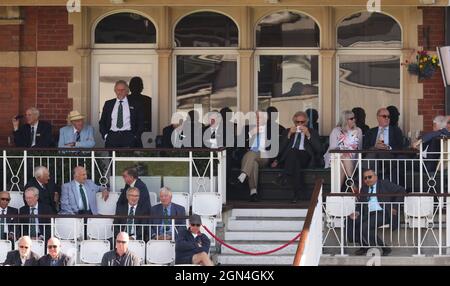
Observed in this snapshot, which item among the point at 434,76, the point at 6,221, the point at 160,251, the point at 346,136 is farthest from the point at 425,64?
the point at 6,221

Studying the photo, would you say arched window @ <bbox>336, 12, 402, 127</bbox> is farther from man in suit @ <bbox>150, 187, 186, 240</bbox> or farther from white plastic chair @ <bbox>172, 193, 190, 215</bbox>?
man in suit @ <bbox>150, 187, 186, 240</bbox>

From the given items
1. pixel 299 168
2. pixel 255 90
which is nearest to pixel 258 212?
pixel 299 168

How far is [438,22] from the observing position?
27.2 meters

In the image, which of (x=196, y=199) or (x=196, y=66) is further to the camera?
(x=196, y=66)

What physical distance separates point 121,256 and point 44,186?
2628 millimetres

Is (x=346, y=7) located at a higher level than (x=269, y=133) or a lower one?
higher

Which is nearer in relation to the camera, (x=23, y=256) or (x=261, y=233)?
(x=23, y=256)

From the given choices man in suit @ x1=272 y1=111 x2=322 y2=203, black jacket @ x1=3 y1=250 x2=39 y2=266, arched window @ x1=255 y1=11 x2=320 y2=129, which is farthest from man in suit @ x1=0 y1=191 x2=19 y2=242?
arched window @ x1=255 y1=11 x2=320 y2=129

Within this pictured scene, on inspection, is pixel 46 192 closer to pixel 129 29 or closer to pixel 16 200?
pixel 16 200

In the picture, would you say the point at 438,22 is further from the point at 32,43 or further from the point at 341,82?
the point at 32,43

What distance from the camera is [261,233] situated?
25.2 meters

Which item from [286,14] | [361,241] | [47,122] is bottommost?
[361,241]

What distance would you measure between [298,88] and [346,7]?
4.79ft

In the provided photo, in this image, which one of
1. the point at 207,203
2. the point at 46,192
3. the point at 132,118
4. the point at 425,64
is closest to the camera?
the point at 207,203
